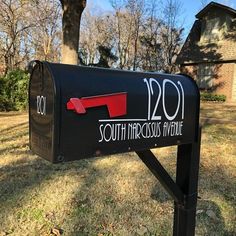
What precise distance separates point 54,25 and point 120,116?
34.2m

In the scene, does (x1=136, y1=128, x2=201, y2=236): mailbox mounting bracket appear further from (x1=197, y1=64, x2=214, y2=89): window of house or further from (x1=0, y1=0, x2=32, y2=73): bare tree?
(x1=0, y1=0, x2=32, y2=73): bare tree

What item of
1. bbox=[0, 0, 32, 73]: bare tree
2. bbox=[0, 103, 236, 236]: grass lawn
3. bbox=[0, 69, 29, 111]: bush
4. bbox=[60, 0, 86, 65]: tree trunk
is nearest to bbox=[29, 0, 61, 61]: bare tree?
bbox=[0, 0, 32, 73]: bare tree

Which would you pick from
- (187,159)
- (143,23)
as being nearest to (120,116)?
(187,159)

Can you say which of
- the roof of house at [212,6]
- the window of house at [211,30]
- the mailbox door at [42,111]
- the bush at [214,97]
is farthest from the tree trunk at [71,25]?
the window of house at [211,30]

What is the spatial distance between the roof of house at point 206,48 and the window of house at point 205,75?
1.62 ft

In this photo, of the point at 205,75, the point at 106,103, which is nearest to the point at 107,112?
the point at 106,103

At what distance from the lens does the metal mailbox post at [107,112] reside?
1360 millimetres

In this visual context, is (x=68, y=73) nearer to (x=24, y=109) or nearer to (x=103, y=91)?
(x=103, y=91)

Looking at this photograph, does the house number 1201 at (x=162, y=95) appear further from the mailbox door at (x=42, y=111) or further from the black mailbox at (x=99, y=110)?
the mailbox door at (x=42, y=111)

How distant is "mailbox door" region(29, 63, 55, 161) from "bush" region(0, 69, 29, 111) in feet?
40.6

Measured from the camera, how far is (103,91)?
146 cm

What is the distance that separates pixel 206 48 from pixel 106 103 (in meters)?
20.3

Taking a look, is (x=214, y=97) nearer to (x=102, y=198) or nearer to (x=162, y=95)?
(x=102, y=198)

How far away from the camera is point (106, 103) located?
1.46 m
